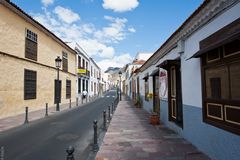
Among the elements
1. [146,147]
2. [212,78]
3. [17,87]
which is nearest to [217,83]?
[212,78]

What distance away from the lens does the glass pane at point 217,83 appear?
435 centimetres

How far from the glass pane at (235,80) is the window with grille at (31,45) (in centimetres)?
1386

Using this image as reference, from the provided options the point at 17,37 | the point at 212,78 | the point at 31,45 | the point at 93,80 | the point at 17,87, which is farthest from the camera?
the point at 93,80

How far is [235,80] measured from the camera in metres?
3.99

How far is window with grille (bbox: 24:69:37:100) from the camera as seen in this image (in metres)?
14.5

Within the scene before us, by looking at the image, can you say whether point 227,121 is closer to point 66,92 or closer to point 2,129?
point 2,129

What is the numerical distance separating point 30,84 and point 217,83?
13.7 metres

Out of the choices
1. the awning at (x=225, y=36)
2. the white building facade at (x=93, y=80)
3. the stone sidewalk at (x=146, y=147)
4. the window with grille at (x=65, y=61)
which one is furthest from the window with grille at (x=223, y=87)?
the white building facade at (x=93, y=80)

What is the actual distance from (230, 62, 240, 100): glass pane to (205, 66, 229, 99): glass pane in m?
0.18

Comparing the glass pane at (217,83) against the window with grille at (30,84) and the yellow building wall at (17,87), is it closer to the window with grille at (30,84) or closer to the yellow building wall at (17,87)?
the yellow building wall at (17,87)

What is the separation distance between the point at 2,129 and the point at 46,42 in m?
10.9

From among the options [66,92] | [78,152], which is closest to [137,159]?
[78,152]

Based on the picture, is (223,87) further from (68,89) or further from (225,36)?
(68,89)

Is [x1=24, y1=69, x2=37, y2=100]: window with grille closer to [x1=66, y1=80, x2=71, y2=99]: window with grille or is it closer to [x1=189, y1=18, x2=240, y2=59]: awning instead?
[x1=66, y1=80, x2=71, y2=99]: window with grille
